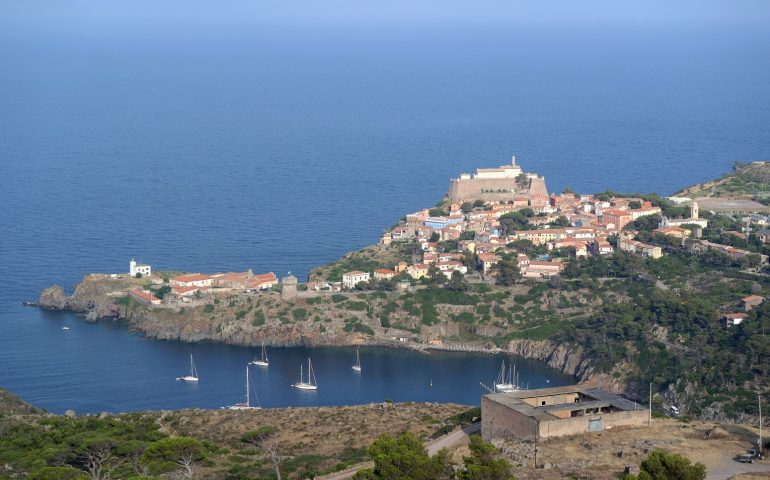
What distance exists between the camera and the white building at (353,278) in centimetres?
6494

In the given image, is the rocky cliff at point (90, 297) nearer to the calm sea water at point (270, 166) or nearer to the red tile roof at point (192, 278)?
the calm sea water at point (270, 166)

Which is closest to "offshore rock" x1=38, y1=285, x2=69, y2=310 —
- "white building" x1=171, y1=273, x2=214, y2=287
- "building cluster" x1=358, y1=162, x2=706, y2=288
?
"white building" x1=171, y1=273, x2=214, y2=287

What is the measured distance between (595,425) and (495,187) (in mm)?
50946

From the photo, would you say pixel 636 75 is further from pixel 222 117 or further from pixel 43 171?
pixel 43 171

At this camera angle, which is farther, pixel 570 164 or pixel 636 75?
pixel 636 75

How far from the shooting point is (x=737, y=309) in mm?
56875

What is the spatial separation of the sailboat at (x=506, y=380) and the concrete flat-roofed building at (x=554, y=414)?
20.8 m

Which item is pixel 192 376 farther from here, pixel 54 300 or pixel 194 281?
pixel 54 300

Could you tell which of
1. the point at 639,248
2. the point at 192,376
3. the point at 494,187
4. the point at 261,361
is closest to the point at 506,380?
the point at 261,361

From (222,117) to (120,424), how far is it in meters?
104

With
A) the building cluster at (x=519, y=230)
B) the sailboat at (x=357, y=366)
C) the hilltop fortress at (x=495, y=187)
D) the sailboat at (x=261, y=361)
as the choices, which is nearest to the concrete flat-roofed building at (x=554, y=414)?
the sailboat at (x=357, y=366)

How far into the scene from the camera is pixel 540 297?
62.7 m

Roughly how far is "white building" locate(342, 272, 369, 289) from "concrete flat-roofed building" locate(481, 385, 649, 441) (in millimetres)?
32977

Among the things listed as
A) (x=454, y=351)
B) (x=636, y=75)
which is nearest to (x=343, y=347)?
(x=454, y=351)
